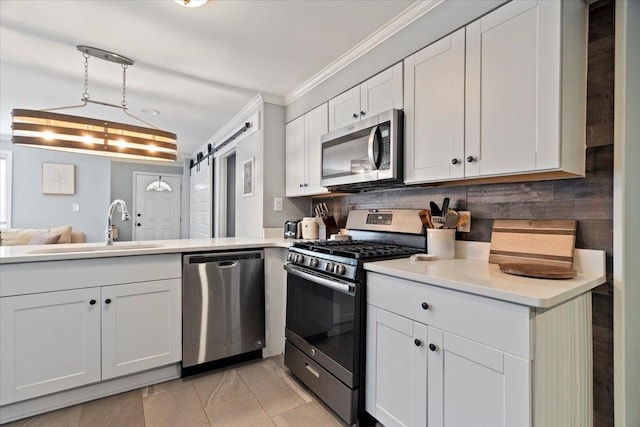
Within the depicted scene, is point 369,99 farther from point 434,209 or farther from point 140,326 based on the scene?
point 140,326

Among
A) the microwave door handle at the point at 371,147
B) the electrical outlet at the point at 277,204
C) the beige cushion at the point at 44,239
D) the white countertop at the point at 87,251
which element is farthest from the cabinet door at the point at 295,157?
the beige cushion at the point at 44,239

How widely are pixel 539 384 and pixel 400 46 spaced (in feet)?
5.99

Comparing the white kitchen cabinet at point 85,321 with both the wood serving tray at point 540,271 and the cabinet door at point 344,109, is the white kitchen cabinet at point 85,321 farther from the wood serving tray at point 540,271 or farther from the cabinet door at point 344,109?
the wood serving tray at point 540,271

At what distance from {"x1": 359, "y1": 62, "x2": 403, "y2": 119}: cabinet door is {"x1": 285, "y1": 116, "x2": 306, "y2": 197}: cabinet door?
846mm

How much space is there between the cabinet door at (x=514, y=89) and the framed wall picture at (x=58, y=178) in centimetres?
605

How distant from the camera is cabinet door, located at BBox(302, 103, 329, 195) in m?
2.59

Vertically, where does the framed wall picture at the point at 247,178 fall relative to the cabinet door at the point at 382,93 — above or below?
below

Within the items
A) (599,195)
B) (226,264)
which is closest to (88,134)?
(226,264)

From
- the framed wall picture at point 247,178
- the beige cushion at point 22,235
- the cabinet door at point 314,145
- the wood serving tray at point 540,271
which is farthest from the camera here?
the beige cushion at point 22,235

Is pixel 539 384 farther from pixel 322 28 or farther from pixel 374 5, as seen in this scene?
pixel 322 28

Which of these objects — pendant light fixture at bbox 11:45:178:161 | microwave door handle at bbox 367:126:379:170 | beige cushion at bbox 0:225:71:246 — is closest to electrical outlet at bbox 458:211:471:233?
microwave door handle at bbox 367:126:379:170

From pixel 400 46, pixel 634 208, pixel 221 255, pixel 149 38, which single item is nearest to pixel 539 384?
pixel 634 208

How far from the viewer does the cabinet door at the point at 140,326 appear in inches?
77.7

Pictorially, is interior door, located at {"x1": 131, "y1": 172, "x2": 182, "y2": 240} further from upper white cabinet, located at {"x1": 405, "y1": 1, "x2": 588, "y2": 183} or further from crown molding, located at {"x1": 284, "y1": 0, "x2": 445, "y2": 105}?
upper white cabinet, located at {"x1": 405, "y1": 1, "x2": 588, "y2": 183}
